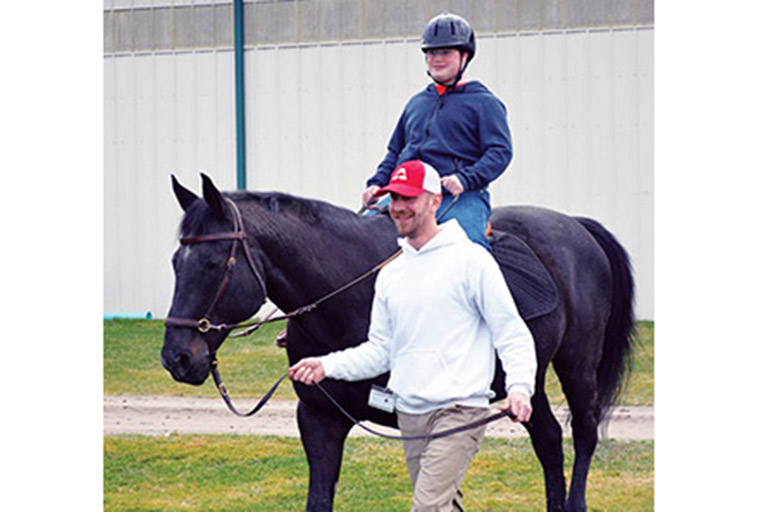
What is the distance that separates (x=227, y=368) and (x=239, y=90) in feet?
14.2

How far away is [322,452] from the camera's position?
4.32m

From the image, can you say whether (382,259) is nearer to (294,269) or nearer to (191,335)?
(294,269)

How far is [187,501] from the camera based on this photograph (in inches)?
242

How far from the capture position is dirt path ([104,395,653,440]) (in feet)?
26.1

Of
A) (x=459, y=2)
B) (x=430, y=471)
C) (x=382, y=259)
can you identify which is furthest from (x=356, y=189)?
(x=430, y=471)

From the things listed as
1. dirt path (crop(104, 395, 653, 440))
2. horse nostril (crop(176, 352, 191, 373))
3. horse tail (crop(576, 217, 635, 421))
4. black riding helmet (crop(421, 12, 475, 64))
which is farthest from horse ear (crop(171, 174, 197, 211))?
dirt path (crop(104, 395, 653, 440))

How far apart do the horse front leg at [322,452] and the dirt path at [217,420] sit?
346cm

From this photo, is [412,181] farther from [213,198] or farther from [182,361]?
[182,361]

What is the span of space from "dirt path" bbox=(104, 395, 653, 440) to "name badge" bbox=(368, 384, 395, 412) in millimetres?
3886

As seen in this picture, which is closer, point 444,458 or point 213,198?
point 444,458

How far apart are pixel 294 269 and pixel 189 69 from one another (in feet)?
33.4

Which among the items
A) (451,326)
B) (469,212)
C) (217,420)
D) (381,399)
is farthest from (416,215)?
(217,420)

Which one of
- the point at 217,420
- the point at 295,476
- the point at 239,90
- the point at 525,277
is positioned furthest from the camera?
the point at 239,90

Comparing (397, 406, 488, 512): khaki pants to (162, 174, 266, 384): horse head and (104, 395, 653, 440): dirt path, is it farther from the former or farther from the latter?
(104, 395, 653, 440): dirt path
